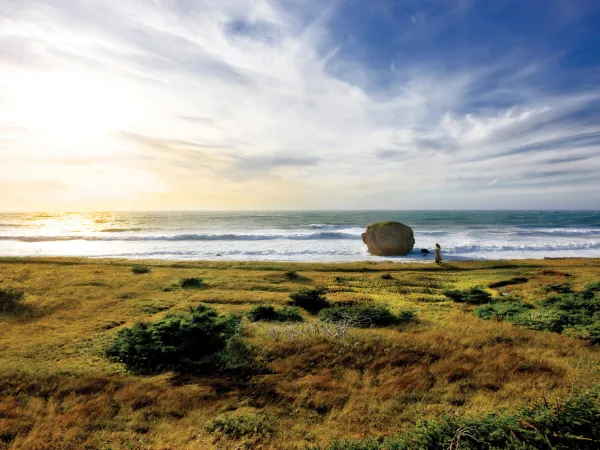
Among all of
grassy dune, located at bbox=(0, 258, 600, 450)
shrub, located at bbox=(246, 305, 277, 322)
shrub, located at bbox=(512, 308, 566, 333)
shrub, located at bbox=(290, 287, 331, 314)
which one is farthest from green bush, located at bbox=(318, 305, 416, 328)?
shrub, located at bbox=(512, 308, 566, 333)

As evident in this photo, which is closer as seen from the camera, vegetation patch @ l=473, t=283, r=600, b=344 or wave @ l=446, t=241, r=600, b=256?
vegetation patch @ l=473, t=283, r=600, b=344

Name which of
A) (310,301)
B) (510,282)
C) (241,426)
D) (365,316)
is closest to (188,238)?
(310,301)

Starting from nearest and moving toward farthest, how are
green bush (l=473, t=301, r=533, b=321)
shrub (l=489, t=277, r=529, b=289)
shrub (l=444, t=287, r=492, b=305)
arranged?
green bush (l=473, t=301, r=533, b=321) → shrub (l=444, t=287, r=492, b=305) → shrub (l=489, t=277, r=529, b=289)

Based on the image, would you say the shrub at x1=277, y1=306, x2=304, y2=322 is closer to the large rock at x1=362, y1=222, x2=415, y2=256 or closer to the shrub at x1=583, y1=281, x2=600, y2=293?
the shrub at x1=583, y1=281, x2=600, y2=293

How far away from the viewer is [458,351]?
999cm

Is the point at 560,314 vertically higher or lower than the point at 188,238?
lower

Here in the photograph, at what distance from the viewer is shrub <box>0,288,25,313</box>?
17.2 meters

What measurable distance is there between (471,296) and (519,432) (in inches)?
653

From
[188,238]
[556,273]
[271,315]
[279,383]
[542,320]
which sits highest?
[188,238]

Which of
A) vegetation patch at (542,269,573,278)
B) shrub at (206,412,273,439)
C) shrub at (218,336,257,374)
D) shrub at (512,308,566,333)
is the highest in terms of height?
shrub at (206,412,273,439)

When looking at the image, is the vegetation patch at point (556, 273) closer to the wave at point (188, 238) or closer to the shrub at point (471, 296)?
the shrub at point (471, 296)

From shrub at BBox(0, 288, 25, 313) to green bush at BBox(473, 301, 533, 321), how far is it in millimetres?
25325

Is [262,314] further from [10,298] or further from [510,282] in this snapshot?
[510,282]

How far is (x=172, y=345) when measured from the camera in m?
10.3
